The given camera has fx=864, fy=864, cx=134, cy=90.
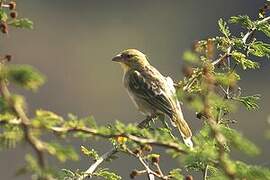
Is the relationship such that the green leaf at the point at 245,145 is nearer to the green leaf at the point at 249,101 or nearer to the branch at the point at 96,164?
the branch at the point at 96,164

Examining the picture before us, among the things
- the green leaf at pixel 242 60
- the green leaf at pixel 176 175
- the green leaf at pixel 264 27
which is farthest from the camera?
the green leaf at pixel 264 27

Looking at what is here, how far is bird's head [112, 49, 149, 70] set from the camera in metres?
7.07

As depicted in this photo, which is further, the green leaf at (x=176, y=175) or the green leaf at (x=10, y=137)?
the green leaf at (x=176, y=175)

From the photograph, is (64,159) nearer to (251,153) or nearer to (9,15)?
(251,153)

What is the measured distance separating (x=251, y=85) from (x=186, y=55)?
26.7 m

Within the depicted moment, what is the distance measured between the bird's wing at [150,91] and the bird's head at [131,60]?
157 mm

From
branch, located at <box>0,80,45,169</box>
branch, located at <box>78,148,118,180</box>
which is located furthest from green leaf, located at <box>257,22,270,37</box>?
branch, located at <box>0,80,45,169</box>

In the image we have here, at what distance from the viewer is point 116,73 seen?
3366 centimetres

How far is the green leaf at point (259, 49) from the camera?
16.5 ft

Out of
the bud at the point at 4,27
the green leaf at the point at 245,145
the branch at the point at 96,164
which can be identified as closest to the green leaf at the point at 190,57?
the green leaf at the point at 245,145

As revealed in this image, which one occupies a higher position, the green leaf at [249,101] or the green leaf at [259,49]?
the green leaf at [259,49]

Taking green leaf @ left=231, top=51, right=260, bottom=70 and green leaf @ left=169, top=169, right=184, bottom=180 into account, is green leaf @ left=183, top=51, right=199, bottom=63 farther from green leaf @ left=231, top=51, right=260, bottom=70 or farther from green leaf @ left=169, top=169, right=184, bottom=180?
green leaf @ left=231, top=51, right=260, bottom=70

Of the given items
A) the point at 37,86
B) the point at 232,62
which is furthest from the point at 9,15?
the point at 232,62

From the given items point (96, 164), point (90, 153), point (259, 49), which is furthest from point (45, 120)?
point (259, 49)
